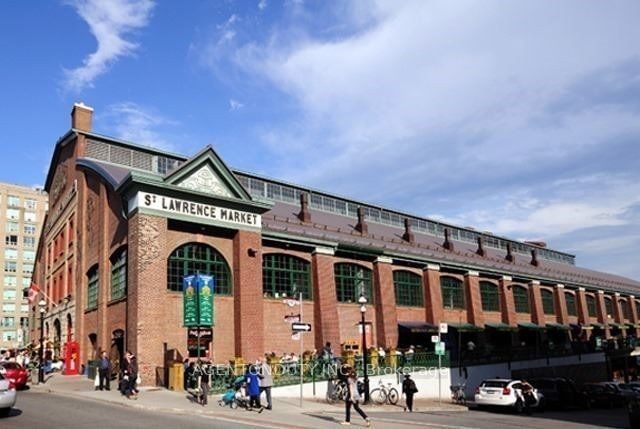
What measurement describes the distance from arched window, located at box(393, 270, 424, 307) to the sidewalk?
→ 14.4 metres

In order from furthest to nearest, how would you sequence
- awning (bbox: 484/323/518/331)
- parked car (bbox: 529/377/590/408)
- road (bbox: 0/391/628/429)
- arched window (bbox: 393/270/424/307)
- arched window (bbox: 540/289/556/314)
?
1. arched window (bbox: 540/289/556/314)
2. awning (bbox: 484/323/518/331)
3. arched window (bbox: 393/270/424/307)
4. parked car (bbox: 529/377/590/408)
5. road (bbox: 0/391/628/429)

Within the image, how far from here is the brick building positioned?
1085 inches

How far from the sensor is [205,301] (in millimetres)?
25422

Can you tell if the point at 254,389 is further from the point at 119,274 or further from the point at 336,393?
the point at 119,274

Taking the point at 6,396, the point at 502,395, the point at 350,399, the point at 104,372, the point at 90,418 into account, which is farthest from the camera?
the point at 502,395

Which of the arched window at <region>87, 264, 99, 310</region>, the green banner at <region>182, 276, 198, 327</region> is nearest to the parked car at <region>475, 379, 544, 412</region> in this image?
the green banner at <region>182, 276, 198, 327</region>

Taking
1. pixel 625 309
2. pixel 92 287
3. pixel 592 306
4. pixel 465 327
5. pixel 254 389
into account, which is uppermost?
pixel 92 287

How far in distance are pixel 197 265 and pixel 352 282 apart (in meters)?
12.1

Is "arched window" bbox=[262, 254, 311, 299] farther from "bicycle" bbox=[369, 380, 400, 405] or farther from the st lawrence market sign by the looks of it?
"bicycle" bbox=[369, 380, 400, 405]

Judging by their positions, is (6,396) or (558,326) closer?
(6,396)

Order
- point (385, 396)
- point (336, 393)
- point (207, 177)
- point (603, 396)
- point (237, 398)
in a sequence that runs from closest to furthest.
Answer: point (237, 398) → point (336, 393) → point (385, 396) → point (207, 177) → point (603, 396)

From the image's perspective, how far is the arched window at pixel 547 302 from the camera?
5659cm

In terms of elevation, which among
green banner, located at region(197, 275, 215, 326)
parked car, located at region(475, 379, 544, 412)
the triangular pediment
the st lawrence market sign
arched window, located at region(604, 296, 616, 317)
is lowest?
parked car, located at region(475, 379, 544, 412)

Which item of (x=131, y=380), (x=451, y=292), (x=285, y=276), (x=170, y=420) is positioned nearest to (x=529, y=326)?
(x=451, y=292)
